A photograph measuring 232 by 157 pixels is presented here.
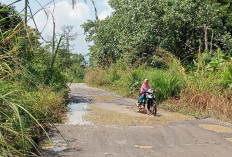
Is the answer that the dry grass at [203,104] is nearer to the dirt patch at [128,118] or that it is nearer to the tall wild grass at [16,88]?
the dirt patch at [128,118]

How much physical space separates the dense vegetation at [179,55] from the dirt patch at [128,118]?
2.76ft

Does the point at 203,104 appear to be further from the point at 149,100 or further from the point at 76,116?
the point at 76,116

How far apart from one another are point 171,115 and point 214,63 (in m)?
3.41

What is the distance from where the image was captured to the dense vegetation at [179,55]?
29.4ft

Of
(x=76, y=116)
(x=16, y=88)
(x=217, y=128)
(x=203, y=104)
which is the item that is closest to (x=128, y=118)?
(x=76, y=116)

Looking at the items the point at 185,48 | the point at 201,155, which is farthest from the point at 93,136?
the point at 185,48

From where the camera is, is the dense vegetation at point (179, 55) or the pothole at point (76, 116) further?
the dense vegetation at point (179, 55)

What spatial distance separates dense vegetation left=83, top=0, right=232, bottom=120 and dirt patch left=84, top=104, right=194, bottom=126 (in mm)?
842

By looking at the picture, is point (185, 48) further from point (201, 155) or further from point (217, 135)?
point (201, 155)

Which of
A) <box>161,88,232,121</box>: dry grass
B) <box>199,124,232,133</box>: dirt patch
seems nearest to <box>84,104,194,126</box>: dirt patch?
<box>161,88,232,121</box>: dry grass

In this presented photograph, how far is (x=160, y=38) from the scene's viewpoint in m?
14.7

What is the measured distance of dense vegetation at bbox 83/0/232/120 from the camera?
29.4 ft

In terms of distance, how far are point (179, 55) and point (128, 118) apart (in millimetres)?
9376

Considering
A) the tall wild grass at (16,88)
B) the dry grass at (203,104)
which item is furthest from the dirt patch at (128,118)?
the tall wild grass at (16,88)
